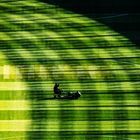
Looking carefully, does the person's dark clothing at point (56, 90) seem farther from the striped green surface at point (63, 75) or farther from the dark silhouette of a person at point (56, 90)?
the striped green surface at point (63, 75)

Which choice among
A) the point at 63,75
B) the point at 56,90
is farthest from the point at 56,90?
the point at 63,75

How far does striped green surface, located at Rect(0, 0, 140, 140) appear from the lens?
10203 millimetres

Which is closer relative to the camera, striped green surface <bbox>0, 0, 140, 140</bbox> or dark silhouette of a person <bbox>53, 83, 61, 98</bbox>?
striped green surface <bbox>0, 0, 140, 140</bbox>

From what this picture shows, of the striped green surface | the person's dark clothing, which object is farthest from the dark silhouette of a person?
the striped green surface

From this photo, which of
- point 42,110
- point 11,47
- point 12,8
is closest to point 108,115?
point 42,110

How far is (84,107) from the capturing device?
34.1 ft

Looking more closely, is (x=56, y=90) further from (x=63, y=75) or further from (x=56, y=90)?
(x=63, y=75)

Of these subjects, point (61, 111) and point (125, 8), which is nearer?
point (61, 111)

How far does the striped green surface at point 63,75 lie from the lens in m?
10.2

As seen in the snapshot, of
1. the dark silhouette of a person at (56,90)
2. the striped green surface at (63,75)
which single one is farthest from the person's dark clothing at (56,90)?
the striped green surface at (63,75)

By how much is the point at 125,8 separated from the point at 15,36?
3.26m

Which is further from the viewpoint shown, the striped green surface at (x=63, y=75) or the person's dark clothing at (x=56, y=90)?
the person's dark clothing at (x=56, y=90)

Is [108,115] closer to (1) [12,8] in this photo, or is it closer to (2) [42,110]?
(2) [42,110]

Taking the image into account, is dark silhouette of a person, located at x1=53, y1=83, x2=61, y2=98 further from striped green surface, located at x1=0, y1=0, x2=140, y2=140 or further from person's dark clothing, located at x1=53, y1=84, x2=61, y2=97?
striped green surface, located at x1=0, y1=0, x2=140, y2=140
